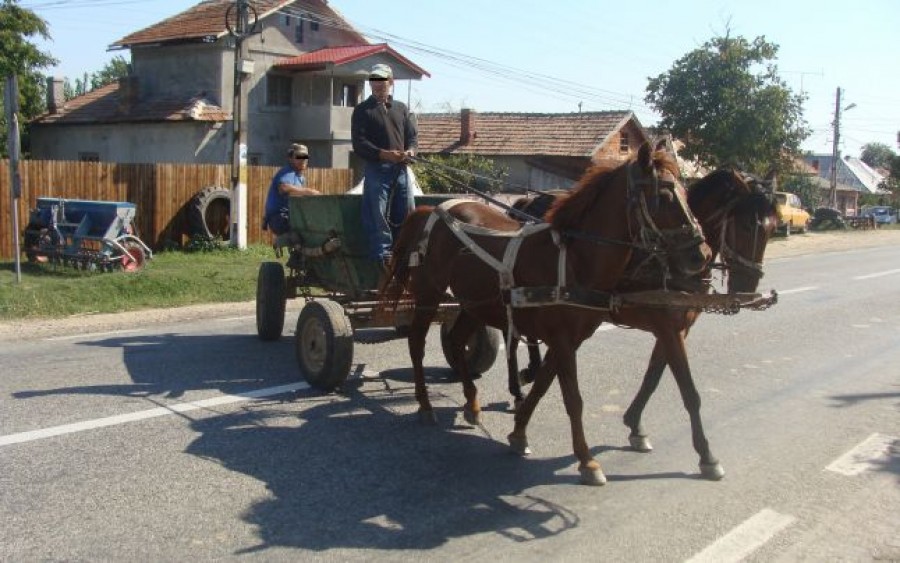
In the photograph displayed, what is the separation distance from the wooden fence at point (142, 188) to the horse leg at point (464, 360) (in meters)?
13.6

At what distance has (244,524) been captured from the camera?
486cm

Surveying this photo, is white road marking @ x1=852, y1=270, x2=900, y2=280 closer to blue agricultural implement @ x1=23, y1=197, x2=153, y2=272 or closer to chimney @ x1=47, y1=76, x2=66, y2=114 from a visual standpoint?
blue agricultural implement @ x1=23, y1=197, x2=153, y2=272

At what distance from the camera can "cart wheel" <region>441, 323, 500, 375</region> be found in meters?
8.38

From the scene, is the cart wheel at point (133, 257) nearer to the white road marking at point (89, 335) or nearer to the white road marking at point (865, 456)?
the white road marking at point (89, 335)

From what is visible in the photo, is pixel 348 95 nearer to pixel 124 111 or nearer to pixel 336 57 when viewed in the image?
pixel 336 57

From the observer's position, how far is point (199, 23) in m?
33.8

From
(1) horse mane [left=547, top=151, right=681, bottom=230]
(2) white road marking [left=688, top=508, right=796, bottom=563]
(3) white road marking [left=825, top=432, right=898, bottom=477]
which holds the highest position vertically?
(1) horse mane [left=547, top=151, right=681, bottom=230]

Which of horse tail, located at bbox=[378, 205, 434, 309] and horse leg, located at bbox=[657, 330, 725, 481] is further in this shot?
horse tail, located at bbox=[378, 205, 434, 309]

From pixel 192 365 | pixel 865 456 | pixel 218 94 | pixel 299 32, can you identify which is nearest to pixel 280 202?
pixel 192 365

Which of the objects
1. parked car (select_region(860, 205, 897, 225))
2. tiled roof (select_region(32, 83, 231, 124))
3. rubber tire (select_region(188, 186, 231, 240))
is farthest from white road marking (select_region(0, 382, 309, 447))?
parked car (select_region(860, 205, 897, 225))

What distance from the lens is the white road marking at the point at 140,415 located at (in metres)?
6.15

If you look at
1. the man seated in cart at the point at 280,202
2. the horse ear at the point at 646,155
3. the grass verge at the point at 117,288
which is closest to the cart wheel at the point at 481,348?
the man seated in cart at the point at 280,202

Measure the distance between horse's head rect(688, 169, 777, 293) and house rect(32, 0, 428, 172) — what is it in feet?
86.5

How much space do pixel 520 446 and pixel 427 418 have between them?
96 centimetres
